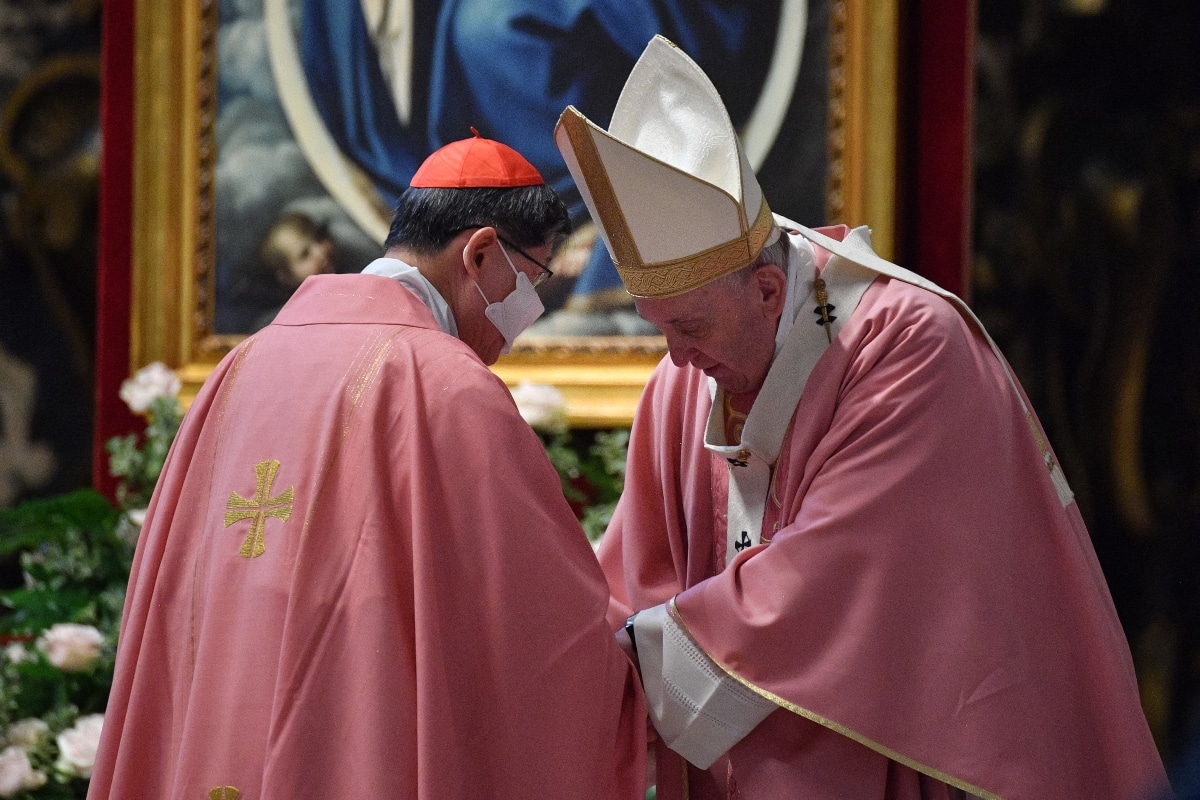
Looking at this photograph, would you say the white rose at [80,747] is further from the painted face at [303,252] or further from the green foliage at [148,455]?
the painted face at [303,252]

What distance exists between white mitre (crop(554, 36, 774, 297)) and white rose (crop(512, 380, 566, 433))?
1.29 meters

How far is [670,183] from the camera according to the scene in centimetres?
260

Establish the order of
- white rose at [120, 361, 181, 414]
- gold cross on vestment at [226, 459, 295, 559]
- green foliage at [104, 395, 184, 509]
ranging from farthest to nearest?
white rose at [120, 361, 181, 414]
green foliage at [104, 395, 184, 509]
gold cross on vestment at [226, 459, 295, 559]

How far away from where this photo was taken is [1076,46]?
13.2 ft

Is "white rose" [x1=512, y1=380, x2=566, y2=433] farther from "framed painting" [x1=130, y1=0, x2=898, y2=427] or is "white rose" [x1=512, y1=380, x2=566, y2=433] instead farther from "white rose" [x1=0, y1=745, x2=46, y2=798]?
"white rose" [x1=0, y1=745, x2=46, y2=798]

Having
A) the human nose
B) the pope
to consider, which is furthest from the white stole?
the human nose

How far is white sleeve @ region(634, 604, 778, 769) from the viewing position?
103 inches

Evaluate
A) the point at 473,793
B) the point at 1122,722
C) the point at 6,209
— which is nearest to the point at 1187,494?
the point at 1122,722

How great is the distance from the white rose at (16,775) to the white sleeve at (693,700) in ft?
5.24

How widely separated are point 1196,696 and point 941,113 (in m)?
1.82

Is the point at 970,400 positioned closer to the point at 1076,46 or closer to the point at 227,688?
the point at 227,688

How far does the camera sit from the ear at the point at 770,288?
9.02 ft

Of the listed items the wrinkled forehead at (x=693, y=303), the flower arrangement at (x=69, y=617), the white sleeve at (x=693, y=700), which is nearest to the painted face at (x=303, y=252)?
the flower arrangement at (x=69, y=617)

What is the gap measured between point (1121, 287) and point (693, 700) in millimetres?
2077
